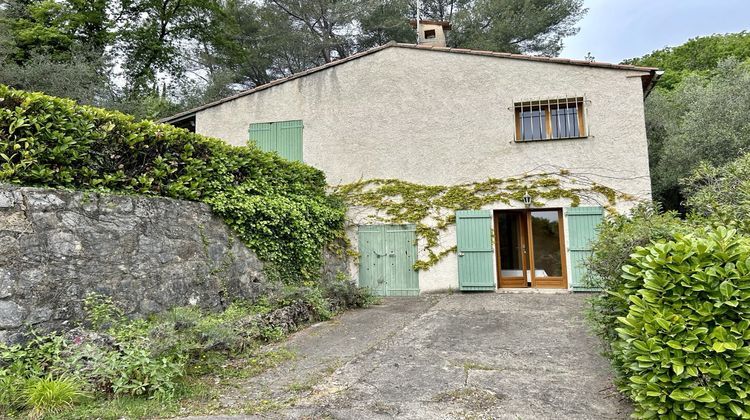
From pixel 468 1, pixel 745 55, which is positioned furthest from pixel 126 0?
pixel 745 55

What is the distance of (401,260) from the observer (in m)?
9.24

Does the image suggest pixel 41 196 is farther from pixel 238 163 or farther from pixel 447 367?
pixel 447 367

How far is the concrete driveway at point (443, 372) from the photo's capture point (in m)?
3.14

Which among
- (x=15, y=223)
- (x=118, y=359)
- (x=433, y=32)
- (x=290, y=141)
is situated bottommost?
(x=118, y=359)

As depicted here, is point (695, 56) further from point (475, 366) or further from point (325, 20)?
point (475, 366)

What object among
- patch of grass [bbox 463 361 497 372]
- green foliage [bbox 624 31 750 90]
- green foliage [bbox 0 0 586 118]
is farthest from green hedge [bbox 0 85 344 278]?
green foliage [bbox 624 31 750 90]

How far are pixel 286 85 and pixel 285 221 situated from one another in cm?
472

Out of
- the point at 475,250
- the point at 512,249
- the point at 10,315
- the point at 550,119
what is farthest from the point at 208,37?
the point at 10,315

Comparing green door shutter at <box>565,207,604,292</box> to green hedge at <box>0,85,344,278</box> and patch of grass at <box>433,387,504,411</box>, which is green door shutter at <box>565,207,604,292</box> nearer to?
green hedge at <box>0,85,344,278</box>

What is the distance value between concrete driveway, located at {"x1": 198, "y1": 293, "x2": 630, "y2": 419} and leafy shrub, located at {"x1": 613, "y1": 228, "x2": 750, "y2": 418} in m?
0.74

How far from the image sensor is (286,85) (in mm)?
10117

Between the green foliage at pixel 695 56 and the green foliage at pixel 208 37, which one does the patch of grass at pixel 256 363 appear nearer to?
the green foliage at pixel 208 37

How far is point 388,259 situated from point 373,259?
366 mm

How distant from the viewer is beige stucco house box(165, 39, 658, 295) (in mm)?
8492
